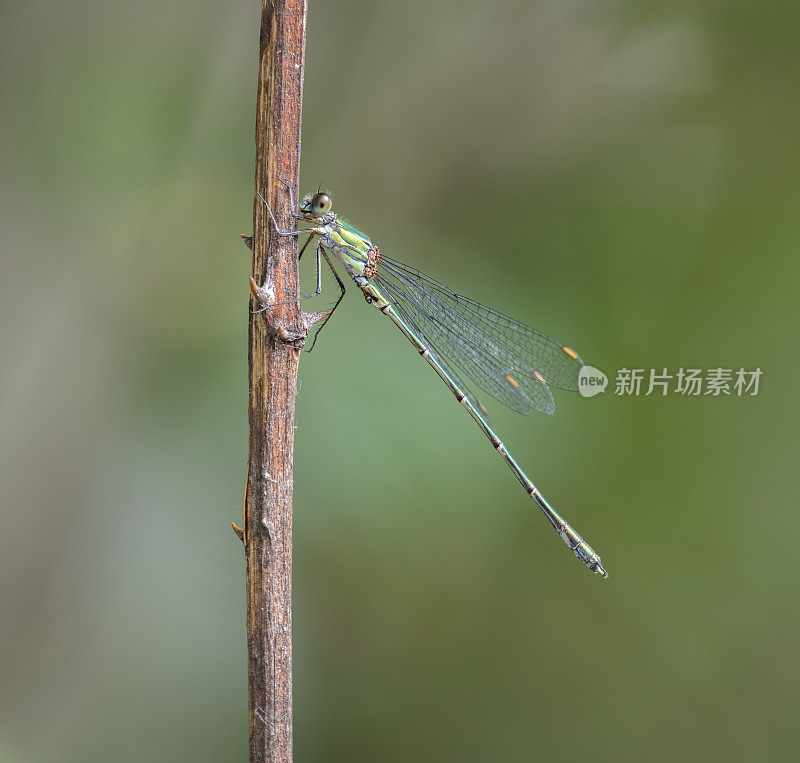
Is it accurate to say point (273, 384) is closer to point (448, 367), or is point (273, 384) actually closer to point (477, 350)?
point (448, 367)

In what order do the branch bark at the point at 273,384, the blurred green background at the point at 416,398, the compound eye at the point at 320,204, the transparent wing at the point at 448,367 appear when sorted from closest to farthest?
the branch bark at the point at 273,384 < the compound eye at the point at 320,204 < the blurred green background at the point at 416,398 < the transparent wing at the point at 448,367

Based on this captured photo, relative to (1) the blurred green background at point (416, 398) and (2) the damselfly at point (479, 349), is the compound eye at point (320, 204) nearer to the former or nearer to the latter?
(2) the damselfly at point (479, 349)

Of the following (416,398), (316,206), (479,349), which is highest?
(479,349)

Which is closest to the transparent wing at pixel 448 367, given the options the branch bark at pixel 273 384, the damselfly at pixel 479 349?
the damselfly at pixel 479 349

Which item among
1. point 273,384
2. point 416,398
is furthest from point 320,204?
point 416,398

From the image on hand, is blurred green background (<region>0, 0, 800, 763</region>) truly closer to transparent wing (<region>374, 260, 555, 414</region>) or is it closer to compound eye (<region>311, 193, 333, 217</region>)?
transparent wing (<region>374, 260, 555, 414</region>)

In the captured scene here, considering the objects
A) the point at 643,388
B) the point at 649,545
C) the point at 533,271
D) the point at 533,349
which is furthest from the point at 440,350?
A: the point at 649,545

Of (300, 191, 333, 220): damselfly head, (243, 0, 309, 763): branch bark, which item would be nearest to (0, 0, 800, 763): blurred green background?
(300, 191, 333, 220): damselfly head

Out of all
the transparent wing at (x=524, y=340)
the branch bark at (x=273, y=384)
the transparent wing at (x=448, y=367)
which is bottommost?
the branch bark at (x=273, y=384)
